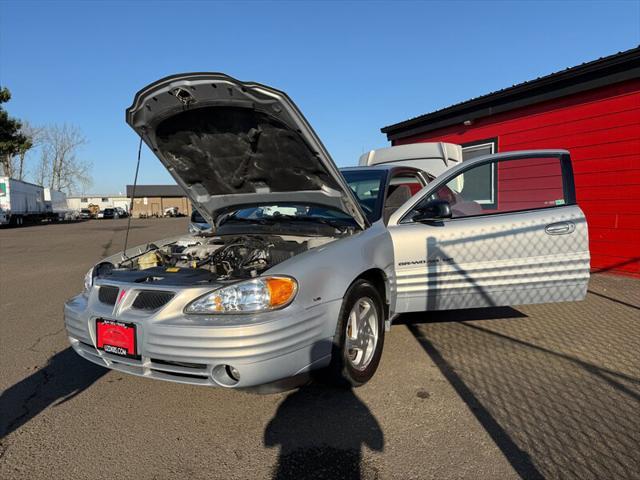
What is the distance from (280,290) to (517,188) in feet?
9.01

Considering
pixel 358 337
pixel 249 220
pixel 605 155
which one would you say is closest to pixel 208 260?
pixel 249 220

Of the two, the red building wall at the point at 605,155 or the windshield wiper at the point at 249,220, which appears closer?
the windshield wiper at the point at 249,220

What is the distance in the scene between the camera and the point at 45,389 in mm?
3244

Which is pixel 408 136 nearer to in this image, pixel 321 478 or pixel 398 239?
pixel 398 239

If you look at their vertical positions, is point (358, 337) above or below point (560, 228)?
below

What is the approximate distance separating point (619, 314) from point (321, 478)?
429cm

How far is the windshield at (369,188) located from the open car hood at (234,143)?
302mm

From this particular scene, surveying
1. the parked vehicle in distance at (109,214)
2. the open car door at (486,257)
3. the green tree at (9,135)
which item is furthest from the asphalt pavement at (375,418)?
the parked vehicle in distance at (109,214)

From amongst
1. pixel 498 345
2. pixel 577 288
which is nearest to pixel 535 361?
pixel 498 345

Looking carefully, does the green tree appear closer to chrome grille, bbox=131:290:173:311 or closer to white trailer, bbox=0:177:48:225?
white trailer, bbox=0:177:48:225

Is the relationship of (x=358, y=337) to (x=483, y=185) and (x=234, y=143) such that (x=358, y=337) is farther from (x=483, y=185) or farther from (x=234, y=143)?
(x=483, y=185)

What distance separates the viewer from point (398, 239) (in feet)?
11.8

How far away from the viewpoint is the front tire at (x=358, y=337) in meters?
2.84

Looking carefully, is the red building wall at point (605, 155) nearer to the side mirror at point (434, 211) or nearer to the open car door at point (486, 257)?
the open car door at point (486, 257)
